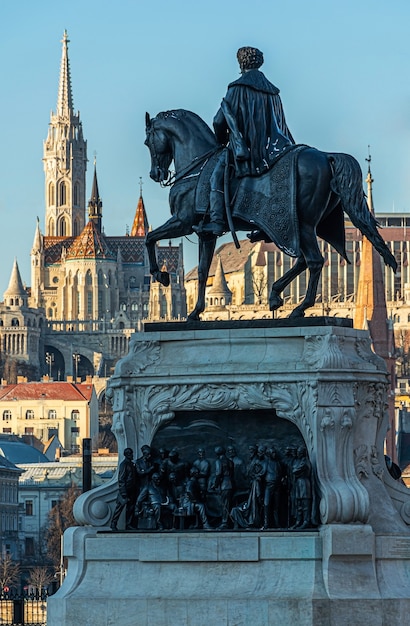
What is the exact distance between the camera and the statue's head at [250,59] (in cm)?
3209

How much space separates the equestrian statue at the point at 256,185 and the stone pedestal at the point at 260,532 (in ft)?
3.11

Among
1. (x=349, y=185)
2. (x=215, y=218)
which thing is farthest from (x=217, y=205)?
(x=349, y=185)

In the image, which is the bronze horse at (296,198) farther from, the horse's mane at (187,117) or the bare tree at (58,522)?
the bare tree at (58,522)

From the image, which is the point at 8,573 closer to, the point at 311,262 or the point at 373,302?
the point at 373,302

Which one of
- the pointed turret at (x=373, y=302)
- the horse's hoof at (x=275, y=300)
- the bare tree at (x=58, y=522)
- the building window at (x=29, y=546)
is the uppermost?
the pointed turret at (x=373, y=302)

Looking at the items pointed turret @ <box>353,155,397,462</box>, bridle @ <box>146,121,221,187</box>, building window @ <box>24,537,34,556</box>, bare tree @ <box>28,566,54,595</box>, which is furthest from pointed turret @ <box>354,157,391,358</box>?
bridle @ <box>146,121,221,187</box>

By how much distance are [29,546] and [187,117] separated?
114 m

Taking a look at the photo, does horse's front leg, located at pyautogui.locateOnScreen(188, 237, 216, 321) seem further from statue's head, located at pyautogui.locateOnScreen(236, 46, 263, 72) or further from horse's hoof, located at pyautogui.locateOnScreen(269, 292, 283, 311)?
statue's head, located at pyautogui.locateOnScreen(236, 46, 263, 72)

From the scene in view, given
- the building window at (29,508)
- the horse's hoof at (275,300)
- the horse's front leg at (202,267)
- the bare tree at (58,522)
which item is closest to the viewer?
the horse's front leg at (202,267)

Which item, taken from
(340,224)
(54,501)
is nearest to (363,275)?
(54,501)

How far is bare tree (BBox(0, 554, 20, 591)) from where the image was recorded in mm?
110094

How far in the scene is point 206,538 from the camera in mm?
29812

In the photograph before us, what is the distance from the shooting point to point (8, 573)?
114m

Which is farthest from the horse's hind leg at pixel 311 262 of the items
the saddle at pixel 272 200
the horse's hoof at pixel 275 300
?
the horse's hoof at pixel 275 300
